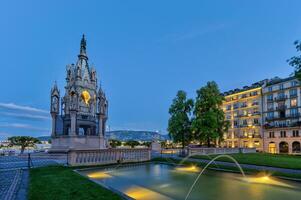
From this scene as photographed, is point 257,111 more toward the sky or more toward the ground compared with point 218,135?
more toward the sky

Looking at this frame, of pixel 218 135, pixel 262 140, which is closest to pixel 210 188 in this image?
pixel 218 135

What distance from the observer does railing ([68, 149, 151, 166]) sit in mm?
21844

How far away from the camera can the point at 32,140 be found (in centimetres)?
6150

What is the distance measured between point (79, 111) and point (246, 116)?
68.2 metres

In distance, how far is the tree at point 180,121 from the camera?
45700 mm

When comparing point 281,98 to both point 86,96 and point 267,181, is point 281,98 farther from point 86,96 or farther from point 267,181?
point 267,181

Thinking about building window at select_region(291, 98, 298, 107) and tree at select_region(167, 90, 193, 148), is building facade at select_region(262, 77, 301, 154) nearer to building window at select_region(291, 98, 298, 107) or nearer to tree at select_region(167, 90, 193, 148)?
building window at select_region(291, 98, 298, 107)

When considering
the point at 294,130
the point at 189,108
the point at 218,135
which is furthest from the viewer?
the point at 294,130

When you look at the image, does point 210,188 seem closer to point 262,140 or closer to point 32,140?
point 32,140

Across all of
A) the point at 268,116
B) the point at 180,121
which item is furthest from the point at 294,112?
the point at 180,121

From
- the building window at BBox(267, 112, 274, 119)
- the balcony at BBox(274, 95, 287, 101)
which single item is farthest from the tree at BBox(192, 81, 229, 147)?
the building window at BBox(267, 112, 274, 119)

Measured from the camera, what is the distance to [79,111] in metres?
41.5

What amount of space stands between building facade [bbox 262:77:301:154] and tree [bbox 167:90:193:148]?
41137 mm

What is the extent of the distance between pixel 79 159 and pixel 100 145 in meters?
17.9
